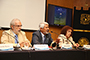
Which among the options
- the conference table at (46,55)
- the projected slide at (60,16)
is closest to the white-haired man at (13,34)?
the conference table at (46,55)

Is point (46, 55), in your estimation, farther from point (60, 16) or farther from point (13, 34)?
point (60, 16)

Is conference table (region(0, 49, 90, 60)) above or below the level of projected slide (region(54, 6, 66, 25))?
below

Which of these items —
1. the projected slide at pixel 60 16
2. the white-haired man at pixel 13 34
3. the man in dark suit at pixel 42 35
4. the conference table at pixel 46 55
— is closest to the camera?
the conference table at pixel 46 55

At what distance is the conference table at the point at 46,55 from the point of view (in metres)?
1.56

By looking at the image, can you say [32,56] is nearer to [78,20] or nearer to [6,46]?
[6,46]

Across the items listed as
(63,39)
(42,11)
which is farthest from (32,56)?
(42,11)

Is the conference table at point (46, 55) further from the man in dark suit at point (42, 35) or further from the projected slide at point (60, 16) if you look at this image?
the projected slide at point (60, 16)

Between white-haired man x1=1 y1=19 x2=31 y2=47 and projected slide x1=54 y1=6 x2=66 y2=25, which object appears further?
projected slide x1=54 y1=6 x2=66 y2=25

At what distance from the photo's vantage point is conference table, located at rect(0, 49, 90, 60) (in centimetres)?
156

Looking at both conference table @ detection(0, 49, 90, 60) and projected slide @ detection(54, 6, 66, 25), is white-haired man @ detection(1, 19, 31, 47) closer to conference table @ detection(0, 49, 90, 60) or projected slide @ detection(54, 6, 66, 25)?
conference table @ detection(0, 49, 90, 60)

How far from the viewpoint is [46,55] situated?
5.89ft

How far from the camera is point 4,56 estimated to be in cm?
153

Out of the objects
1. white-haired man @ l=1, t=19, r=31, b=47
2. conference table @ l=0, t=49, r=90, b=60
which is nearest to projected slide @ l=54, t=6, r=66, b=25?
white-haired man @ l=1, t=19, r=31, b=47

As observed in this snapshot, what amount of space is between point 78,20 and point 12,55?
4.05 meters
